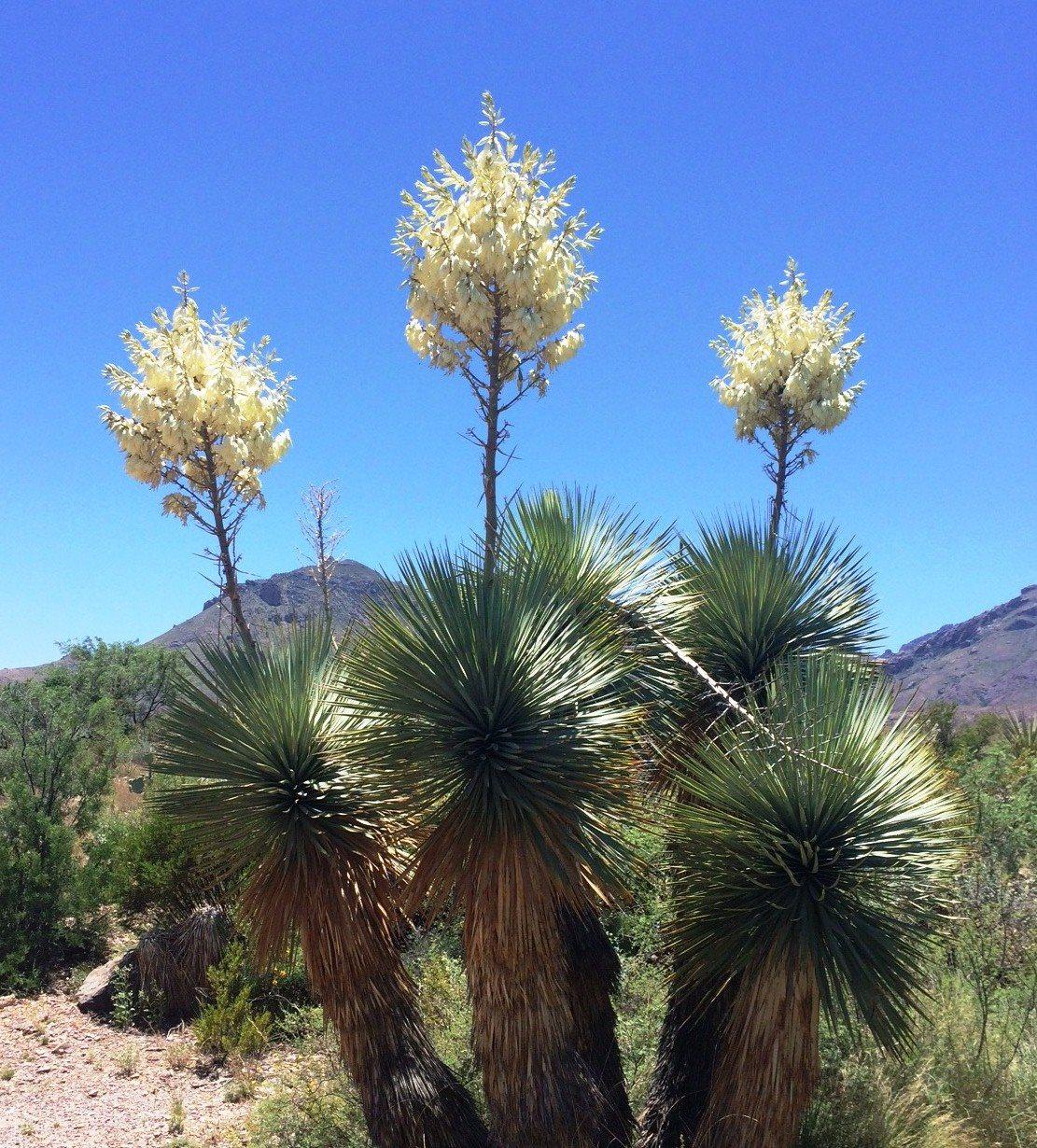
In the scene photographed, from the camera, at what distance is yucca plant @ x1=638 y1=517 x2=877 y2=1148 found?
227 inches

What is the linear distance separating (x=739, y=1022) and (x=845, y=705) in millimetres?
1680

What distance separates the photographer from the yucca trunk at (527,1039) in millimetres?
5086

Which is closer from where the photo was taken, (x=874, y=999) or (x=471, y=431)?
(x=874, y=999)

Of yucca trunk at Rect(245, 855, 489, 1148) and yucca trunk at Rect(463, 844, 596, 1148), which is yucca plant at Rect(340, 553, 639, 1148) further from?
yucca trunk at Rect(245, 855, 489, 1148)

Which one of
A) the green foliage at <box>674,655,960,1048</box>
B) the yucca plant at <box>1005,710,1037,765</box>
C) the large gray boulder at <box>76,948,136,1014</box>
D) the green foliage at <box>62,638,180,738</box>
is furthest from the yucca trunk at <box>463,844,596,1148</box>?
the green foliage at <box>62,638,180,738</box>

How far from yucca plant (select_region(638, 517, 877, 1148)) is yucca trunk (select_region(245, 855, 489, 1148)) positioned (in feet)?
4.13

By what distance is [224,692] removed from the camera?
5.70m

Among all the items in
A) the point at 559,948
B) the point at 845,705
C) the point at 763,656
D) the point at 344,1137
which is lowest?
the point at 344,1137

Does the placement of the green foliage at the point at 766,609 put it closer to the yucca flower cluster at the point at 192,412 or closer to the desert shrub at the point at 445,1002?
the desert shrub at the point at 445,1002

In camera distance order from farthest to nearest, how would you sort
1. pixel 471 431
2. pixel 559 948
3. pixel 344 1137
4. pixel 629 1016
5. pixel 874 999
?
pixel 471 431 < pixel 629 1016 < pixel 344 1137 < pixel 559 948 < pixel 874 999

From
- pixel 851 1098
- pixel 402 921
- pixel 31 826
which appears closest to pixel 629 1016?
pixel 851 1098

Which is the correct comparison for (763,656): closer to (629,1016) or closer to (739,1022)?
(739,1022)

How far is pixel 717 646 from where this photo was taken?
20.1 ft

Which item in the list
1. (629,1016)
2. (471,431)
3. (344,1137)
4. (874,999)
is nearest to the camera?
(874,999)
